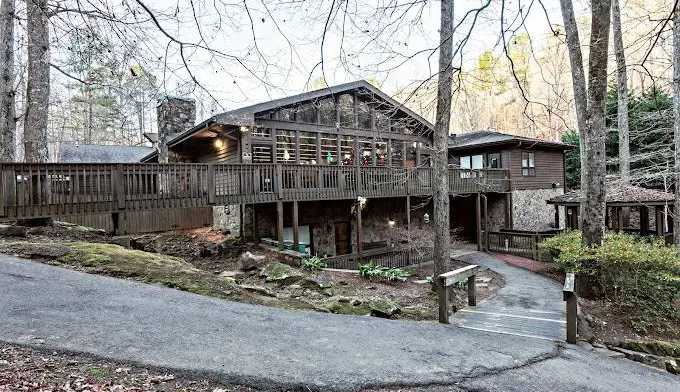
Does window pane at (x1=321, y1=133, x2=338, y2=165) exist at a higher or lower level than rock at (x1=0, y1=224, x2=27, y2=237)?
higher

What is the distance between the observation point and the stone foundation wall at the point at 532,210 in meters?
19.2

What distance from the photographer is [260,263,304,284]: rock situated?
8578 mm

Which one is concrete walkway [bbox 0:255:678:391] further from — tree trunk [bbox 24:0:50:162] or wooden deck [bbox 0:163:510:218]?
tree trunk [bbox 24:0:50:162]

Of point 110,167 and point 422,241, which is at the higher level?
point 110,167

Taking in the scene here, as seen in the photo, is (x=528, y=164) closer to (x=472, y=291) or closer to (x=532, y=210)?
(x=532, y=210)

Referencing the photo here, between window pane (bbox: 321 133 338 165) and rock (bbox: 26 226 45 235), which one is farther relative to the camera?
window pane (bbox: 321 133 338 165)

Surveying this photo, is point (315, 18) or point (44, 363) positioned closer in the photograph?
point (44, 363)

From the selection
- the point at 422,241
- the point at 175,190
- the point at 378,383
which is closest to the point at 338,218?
the point at 422,241

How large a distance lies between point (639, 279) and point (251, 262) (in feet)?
29.9

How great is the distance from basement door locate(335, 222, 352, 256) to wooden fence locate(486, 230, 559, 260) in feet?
22.2

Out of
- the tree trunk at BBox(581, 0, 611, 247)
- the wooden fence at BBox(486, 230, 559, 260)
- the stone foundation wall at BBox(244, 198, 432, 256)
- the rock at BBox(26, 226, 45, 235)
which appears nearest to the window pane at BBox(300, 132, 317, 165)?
the stone foundation wall at BBox(244, 198, 432, 256)

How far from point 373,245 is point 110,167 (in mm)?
11379

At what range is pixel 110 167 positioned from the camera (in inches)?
313

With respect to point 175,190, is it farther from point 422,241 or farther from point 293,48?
point 422,241
